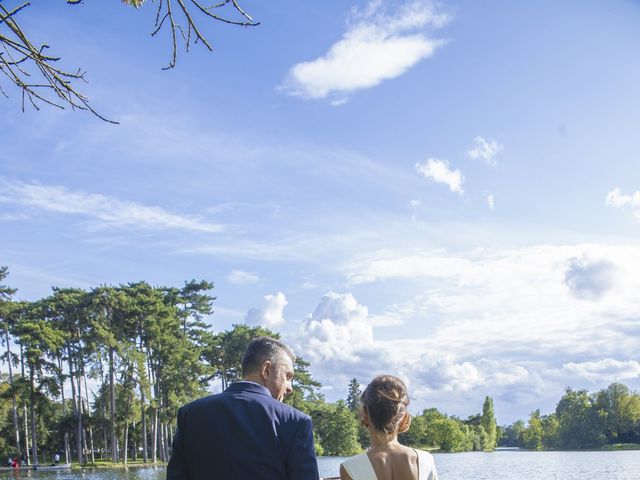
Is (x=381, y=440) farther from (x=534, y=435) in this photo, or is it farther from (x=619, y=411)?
(x=534, y=435)

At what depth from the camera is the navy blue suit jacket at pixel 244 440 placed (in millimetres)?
2447

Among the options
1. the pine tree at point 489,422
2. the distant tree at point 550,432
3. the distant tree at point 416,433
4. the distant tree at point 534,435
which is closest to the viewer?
the distant tree at point 416,433

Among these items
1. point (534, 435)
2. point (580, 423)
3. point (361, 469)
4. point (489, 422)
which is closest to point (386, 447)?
point (361, 469)

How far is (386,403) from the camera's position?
2924 millimetres

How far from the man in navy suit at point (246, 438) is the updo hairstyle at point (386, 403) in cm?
47

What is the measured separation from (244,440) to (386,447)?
0.77 m

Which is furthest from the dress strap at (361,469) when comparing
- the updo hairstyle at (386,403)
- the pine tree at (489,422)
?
the pine tree at (489,422)

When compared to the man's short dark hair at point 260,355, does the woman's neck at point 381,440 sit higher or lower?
lower

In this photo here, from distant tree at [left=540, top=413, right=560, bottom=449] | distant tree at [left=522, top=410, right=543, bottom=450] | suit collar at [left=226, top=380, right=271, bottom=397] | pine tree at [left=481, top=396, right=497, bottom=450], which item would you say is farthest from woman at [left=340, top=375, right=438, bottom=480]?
distant tree at [left=522, top=410, right=543, bottom=450]

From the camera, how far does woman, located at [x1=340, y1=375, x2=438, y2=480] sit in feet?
9.53

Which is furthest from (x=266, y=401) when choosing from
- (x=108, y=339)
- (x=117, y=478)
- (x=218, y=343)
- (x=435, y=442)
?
(x=435, y=442)

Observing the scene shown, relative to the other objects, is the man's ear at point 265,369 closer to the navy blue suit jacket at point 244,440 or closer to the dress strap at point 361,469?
the navy blue suit jacket at point 244,440

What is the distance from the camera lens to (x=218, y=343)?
4759 centimetres

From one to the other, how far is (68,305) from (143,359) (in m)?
6.71
